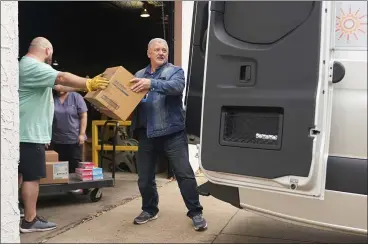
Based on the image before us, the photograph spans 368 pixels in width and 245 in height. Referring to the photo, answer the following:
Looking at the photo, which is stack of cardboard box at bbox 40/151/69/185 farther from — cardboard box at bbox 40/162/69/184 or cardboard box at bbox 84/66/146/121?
cardboard box at bbox 84/66/146/121

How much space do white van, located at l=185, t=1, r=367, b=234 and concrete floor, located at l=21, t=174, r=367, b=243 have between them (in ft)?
3.48

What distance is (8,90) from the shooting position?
10.6 feet

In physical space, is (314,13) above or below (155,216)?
above

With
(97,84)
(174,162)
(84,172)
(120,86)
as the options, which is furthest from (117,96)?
(84,172)

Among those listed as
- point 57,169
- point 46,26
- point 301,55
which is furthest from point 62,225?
point 46,26

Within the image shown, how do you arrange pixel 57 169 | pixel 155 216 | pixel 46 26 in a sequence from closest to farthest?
1. pixel 155 216
2. pixel 57 169
3. pixel 46 26

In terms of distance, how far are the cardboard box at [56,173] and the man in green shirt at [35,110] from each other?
35.4 inches

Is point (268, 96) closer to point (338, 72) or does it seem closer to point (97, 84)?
point (338, 72)

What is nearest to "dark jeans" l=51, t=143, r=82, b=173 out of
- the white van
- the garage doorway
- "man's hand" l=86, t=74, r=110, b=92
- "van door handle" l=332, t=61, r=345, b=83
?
the garage doorway

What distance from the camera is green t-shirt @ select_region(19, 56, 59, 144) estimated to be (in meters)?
3.92

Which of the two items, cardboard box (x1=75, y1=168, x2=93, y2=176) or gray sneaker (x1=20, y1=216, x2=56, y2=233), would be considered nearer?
gray sneaker (x1=20, y1=216, x2=56, y2=233)

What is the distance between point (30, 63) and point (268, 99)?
85.8 inches

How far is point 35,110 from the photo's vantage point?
4094 millimetres

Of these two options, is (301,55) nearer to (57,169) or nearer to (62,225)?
(62,225)
